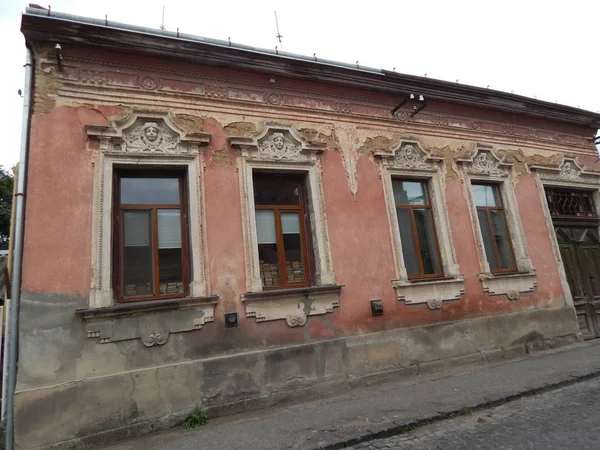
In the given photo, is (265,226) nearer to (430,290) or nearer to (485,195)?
(430,290)

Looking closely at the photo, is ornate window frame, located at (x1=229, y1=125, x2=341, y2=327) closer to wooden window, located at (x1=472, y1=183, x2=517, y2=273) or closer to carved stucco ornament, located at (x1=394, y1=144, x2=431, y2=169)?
carved stucco ornament, located at (x1=394, y1=144, x2=431, y2=169)

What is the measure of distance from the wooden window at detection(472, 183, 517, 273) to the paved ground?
3.37 metres

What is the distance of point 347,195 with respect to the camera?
6.70 m

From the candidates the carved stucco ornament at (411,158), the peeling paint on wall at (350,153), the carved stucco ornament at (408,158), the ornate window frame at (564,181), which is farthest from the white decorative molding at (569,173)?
the peeling paint on wall at (350,153)

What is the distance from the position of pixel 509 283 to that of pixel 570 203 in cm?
345

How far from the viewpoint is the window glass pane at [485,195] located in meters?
8.15

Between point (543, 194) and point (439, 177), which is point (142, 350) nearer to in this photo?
point (439, 177)

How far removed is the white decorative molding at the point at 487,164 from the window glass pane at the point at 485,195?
0.29 meters

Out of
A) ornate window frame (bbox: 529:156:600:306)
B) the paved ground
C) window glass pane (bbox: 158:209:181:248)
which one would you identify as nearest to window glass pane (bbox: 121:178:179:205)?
window glass pane (bbox: 158:209:181:248)

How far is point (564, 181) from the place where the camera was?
30.1ft

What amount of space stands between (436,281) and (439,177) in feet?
6.95

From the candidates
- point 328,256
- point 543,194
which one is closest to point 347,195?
point 328,256

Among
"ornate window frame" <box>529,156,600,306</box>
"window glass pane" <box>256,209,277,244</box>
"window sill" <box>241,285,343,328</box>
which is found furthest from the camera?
"ornate window frame" <box>529,156,600,306</box>

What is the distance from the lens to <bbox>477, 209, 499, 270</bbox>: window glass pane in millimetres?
7855
